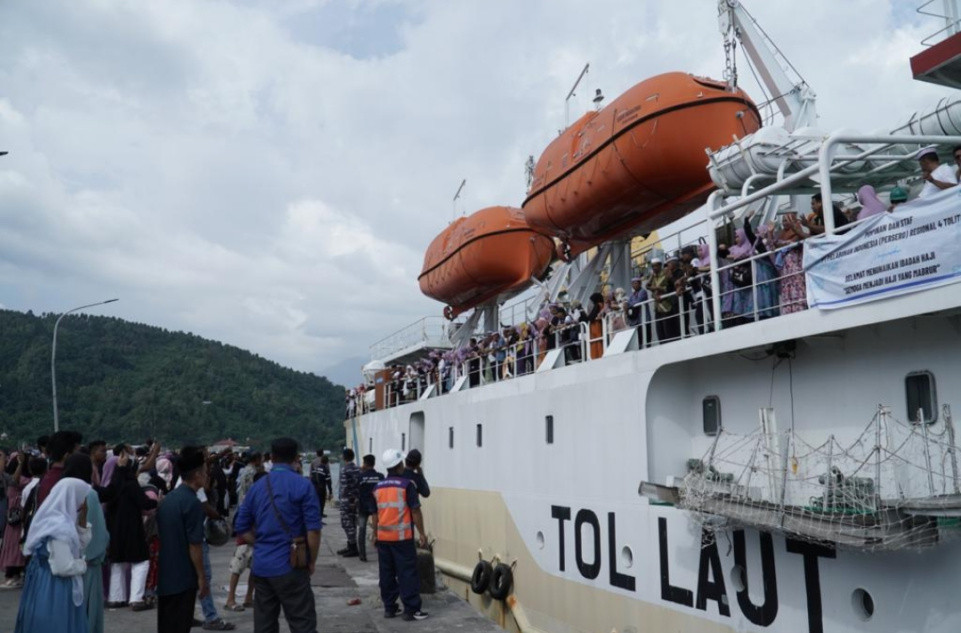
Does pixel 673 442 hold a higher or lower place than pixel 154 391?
lower

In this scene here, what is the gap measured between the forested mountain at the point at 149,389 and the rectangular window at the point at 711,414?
A: 73.2 metres

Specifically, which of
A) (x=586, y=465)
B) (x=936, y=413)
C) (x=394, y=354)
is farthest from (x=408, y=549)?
(x=394, y=354)

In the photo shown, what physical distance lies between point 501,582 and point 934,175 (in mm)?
7709

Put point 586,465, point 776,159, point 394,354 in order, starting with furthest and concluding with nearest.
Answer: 1. point 394,354
2. point 586,465
3. point 776,159

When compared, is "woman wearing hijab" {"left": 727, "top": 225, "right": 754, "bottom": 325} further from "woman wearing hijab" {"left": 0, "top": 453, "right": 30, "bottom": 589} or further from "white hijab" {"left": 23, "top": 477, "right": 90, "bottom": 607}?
"woman wearing hijab" {"left": 0, "top": 453, "right": 30, "bottom": 589}

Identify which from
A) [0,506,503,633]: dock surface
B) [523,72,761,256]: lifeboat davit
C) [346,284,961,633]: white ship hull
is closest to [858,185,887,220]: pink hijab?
[346,284,961,633]: white ship hull

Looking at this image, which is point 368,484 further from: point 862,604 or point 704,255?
point 862,604

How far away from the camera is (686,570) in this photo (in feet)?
24.3

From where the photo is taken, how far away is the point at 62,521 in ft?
16.6

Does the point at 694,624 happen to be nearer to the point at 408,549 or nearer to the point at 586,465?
the point at 586,465

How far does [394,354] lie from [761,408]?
57.1ft

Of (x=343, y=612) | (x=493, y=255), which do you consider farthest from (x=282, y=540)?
(x=493, y=255)

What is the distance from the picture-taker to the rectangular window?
799 centimetres

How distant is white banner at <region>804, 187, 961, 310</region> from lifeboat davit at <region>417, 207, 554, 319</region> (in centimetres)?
934
